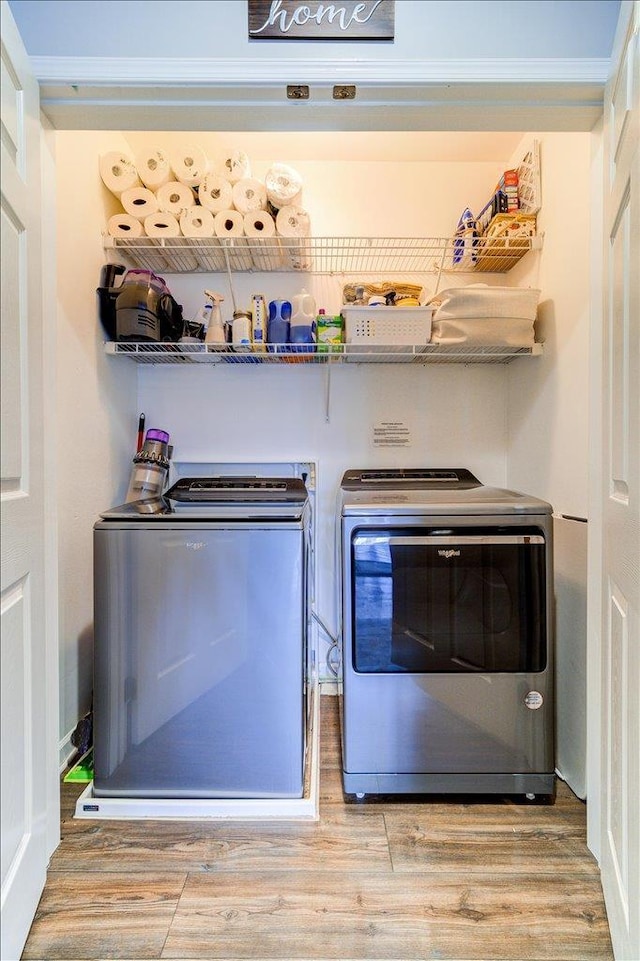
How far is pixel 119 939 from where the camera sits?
981 millimetres

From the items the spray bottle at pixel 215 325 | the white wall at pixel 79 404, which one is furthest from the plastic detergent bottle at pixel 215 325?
the white wall at pixel 79 404

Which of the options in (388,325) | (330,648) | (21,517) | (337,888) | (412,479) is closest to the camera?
(21,517)

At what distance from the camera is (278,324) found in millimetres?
1771

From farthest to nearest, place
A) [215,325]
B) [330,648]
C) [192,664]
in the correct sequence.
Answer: [330,648]
[215,325]
[192,664]

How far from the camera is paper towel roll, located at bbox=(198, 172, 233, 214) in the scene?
1708 mm

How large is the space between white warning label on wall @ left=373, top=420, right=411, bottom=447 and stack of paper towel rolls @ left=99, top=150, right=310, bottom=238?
0.86 m

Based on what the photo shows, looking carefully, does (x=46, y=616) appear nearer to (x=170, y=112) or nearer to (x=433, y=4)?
(x=170, y=112)

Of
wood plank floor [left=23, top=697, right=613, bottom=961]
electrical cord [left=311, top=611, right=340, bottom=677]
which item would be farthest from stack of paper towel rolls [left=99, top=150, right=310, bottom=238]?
wood plank floor [left=23, top=697, right=613, bottom=961]

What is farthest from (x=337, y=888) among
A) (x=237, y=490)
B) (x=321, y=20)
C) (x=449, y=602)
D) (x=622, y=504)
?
(x=321, y=20)

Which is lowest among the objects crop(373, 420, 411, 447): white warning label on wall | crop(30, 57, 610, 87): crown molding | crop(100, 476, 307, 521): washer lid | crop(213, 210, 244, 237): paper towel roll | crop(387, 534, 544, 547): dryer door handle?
crop(387, 534, 544, 547): dryer door handle

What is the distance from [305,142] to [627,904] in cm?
255

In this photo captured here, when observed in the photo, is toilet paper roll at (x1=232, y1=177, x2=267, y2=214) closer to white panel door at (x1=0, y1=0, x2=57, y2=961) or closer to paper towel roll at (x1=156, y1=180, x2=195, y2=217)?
paper towel roll at (x1=156, y1=180, x2=195, y2=217)

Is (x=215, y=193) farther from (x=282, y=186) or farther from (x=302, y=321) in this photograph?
(x=302, y=321)

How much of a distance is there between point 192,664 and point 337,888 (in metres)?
0.67
